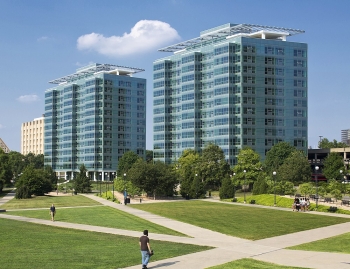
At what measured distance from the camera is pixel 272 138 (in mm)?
139375

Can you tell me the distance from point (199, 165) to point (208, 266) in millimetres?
88218

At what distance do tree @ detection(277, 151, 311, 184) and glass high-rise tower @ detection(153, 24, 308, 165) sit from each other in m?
24.8

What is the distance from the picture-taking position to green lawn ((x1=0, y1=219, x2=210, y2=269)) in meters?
26.1

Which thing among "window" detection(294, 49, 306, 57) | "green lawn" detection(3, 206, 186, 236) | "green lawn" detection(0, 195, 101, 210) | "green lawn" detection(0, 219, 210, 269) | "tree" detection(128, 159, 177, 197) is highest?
"window" detection(294, 49, 306, 57)

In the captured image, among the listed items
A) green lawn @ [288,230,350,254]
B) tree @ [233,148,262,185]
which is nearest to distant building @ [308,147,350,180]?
tree @ [233,148,262,185]

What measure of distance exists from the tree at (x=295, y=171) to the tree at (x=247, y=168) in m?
5.36

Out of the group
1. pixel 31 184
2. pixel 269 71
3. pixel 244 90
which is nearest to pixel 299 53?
pixel 269 71

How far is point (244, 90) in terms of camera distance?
445 feet

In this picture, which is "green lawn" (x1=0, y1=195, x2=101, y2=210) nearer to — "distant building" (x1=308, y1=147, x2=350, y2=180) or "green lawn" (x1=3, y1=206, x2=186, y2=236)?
"green lawn" (x1=3, y1=206, x2=186, y2=236)

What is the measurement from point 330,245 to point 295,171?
75759mm

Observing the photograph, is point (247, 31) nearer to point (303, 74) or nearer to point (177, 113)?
point (303, 74)

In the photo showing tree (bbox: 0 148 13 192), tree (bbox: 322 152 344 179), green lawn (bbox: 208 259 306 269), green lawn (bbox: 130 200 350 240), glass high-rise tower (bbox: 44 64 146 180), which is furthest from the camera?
glass high-rise tower (bbox: 44 64 146 180)

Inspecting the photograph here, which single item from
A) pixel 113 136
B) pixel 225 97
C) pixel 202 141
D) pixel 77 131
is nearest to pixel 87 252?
pixel 225 97

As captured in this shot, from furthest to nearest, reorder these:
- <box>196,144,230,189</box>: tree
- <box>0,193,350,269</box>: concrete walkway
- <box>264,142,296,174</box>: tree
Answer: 1. <box>264,142,296,174</box>: tree
2. <box>196,144,230,189</box>: tree
3. <box>0,193,350,269</box>: concrete walkway
